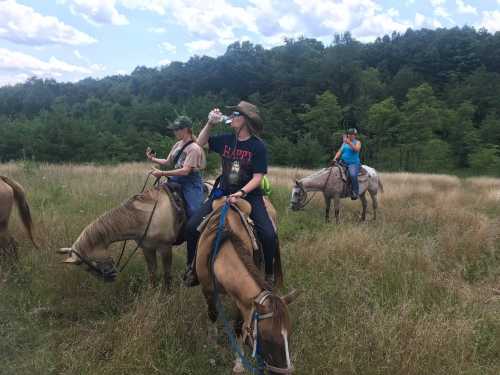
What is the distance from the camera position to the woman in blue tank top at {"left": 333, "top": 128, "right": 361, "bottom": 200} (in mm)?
10117

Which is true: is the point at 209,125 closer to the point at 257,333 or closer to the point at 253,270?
the point at 253,270

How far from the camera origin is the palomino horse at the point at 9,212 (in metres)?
5.16

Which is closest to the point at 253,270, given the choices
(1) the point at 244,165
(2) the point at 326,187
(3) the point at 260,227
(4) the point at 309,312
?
(3) the point at 260,227

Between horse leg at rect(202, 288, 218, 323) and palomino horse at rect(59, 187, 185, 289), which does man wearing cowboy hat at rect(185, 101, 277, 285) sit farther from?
palomino horse at rect(59, 187, 185, 289)

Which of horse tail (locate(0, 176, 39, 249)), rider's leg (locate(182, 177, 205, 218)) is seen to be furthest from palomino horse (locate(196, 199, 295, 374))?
horse tail (locate(0, 176, 39, 249))

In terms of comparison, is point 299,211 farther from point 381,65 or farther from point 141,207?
point 381,65

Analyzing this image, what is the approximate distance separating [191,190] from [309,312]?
2.17 metres

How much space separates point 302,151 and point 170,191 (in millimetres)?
39964

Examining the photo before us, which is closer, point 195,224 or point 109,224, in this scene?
point 195,224

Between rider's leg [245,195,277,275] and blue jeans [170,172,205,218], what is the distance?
3.63 ft

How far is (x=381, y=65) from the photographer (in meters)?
83.1

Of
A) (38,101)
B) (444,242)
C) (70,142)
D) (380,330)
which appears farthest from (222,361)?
(38,101)

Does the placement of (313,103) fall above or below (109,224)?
above

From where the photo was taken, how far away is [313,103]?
241ft
